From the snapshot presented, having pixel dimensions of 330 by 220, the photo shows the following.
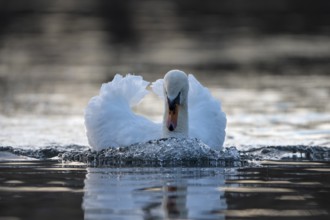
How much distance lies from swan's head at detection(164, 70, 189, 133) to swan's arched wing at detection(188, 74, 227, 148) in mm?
309

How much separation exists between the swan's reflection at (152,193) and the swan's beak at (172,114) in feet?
3.43

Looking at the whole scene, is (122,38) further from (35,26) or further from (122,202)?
(122,202)

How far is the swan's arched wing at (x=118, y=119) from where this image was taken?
13617mm

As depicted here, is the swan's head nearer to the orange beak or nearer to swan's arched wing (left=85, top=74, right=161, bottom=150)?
the orange beak

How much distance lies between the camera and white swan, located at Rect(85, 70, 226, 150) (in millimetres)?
13336

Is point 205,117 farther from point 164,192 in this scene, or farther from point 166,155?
point 164,192

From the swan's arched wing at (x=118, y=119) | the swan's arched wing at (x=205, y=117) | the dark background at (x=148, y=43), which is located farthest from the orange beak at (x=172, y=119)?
the dark background at (x=148, y=43)

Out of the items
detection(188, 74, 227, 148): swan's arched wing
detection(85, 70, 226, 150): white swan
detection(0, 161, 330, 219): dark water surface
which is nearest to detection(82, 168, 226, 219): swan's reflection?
detection(0, 161, 330, 219): dark water surface

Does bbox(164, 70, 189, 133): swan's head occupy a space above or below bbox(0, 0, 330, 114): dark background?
below

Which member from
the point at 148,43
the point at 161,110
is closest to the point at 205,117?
the point at 161,110

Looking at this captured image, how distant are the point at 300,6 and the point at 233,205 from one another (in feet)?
112

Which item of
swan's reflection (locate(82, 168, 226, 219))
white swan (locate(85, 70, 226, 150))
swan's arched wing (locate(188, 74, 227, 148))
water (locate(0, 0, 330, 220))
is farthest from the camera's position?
swan's arched wing (locate(188, 74, 227, 148))

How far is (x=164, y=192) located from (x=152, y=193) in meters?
0.13

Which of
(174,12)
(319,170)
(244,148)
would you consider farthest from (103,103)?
(174,12)
